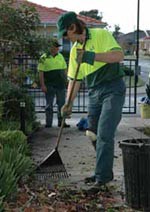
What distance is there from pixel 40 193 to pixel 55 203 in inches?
15.8

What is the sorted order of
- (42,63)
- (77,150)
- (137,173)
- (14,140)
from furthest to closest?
1. (42,63)
2. (77,150)
3. (14,140)
4. (137,173)

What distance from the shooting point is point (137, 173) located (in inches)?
219

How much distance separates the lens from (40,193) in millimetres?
6008

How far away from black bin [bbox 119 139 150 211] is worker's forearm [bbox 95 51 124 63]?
2.89ft

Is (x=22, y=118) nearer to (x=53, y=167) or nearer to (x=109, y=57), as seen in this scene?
(x=53, y=167)

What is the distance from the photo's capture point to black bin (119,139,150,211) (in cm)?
554

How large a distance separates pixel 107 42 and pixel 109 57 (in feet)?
0.92

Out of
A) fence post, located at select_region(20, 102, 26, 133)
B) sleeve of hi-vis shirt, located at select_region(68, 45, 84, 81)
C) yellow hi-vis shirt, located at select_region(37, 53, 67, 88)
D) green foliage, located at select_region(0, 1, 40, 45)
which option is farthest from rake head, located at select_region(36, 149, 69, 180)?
yellow hi-vis shirt, located at select_region(37, 53, 67, 88)

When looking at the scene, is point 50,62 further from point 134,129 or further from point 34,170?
point 34,170

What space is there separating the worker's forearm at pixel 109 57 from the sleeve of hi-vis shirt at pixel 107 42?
0.07 m

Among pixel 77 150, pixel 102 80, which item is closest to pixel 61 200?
pixel 102 80

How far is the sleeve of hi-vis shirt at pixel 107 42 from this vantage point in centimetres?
602

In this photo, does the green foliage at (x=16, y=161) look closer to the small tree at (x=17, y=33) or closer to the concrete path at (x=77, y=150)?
the concrete path at (x=77, y=150)

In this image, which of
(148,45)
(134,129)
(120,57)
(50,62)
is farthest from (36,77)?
(148,45)
